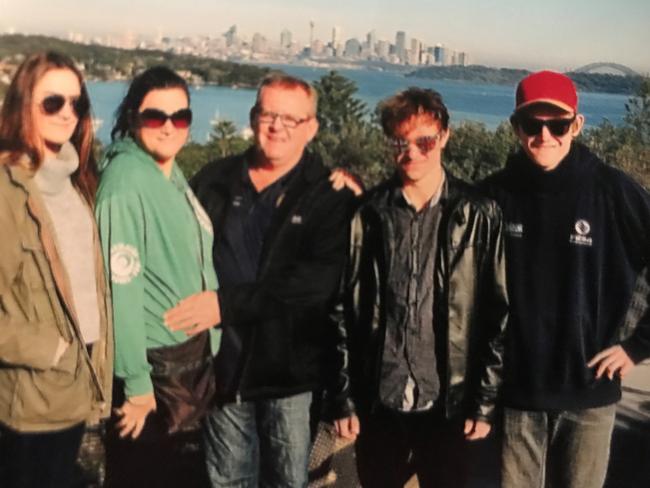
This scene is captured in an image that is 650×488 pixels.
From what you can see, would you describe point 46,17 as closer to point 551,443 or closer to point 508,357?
point 508,357

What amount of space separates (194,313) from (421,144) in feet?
3.27

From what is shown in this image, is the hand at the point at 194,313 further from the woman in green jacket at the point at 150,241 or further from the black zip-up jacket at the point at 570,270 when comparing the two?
the black zip-up jacket at the point at 570,270

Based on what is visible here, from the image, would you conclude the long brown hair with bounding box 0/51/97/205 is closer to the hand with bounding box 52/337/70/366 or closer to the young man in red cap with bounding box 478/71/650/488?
the hand with bounding box 52/337/70/366

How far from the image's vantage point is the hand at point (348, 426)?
3178 mm

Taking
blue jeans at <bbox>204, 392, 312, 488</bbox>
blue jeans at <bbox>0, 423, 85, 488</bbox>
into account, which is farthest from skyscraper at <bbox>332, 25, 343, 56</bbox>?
blue jeans at <bbox>0, 423, 85, 488</bbox>

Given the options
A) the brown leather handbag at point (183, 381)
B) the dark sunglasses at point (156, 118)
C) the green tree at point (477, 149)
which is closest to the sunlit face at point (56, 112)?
the dark sunglasses at point (156, 118)

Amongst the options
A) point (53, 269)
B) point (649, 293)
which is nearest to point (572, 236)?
point (649, 293)

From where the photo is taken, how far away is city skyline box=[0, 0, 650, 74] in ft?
9.66

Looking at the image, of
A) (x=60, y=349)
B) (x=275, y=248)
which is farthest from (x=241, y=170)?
(x=60, y=349)

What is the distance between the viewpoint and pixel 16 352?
8.86ft

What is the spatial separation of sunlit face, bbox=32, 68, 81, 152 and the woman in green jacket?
17 centimetres

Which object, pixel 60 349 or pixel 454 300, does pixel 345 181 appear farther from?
pixel 60 349

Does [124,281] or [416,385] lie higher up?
[124,281]

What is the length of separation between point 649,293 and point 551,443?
2.24ft
